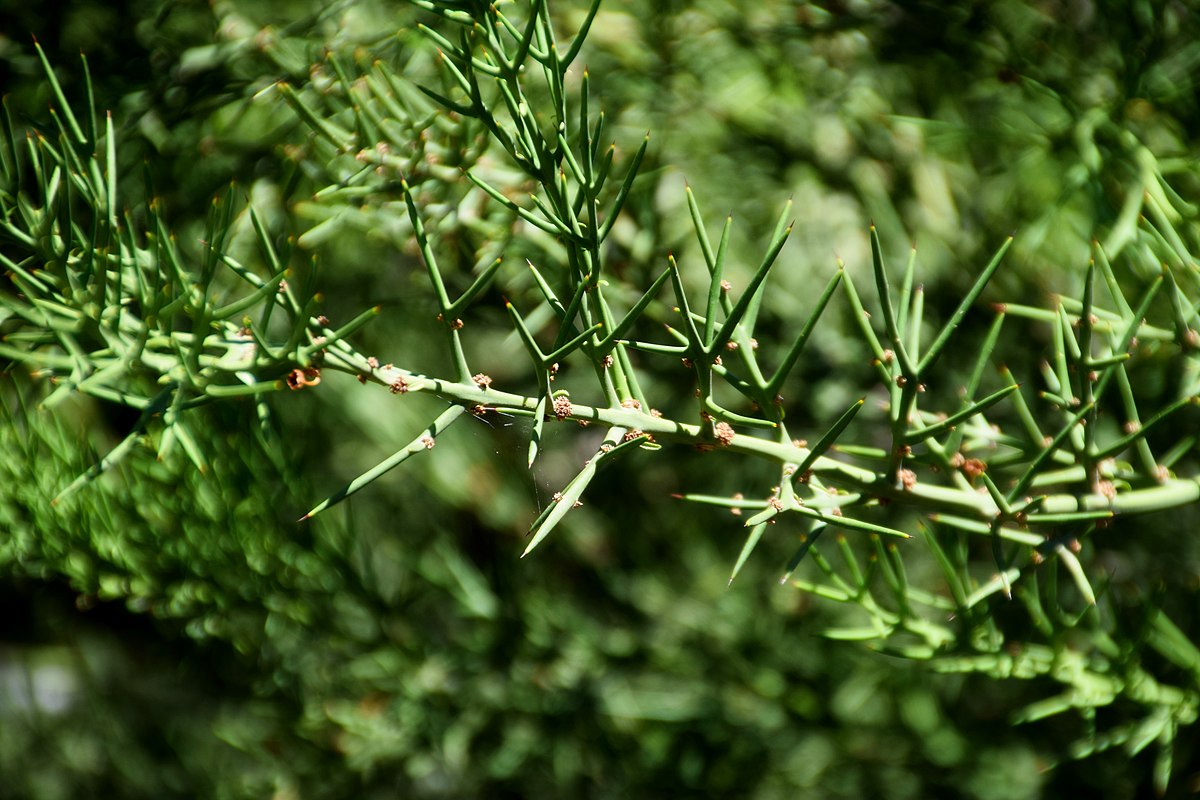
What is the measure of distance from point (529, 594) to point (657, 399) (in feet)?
0.51

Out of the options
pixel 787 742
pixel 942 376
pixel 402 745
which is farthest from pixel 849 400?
pixel 402 745

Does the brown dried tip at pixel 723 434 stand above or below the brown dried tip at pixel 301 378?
below

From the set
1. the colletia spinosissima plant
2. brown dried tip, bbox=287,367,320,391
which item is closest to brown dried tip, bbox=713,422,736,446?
the colletia spinosissima plant

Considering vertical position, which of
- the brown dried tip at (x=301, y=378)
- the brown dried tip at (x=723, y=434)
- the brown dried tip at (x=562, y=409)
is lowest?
the brown dried tip at (x=723, y=434)

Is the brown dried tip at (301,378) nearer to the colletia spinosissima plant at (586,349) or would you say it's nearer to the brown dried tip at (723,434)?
the colletia spinosissima plant at (586,349)

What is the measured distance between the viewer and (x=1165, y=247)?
377 millimetres

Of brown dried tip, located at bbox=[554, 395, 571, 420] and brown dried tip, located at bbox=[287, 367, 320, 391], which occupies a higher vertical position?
brown dried tip, located at bbox=[554, 395, 571, 420]

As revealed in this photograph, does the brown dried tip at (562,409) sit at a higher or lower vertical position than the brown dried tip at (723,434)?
higher

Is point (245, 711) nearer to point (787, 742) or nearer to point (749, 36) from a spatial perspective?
point (787, 742)

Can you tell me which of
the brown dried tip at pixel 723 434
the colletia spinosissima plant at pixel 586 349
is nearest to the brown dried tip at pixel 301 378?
the colletia spinosissima plant at pixel 586 349

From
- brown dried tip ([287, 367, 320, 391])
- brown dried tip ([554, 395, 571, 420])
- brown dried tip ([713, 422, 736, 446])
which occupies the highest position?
brown dried tip ([554, 395, 571, 420])

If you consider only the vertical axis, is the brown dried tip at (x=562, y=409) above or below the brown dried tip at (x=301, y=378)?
above

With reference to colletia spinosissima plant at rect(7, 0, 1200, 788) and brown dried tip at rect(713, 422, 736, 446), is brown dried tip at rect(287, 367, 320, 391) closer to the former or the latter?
colletia spinosissima plant at rect(7, 0, 1200, 788)

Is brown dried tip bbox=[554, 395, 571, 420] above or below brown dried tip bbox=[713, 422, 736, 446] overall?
above
